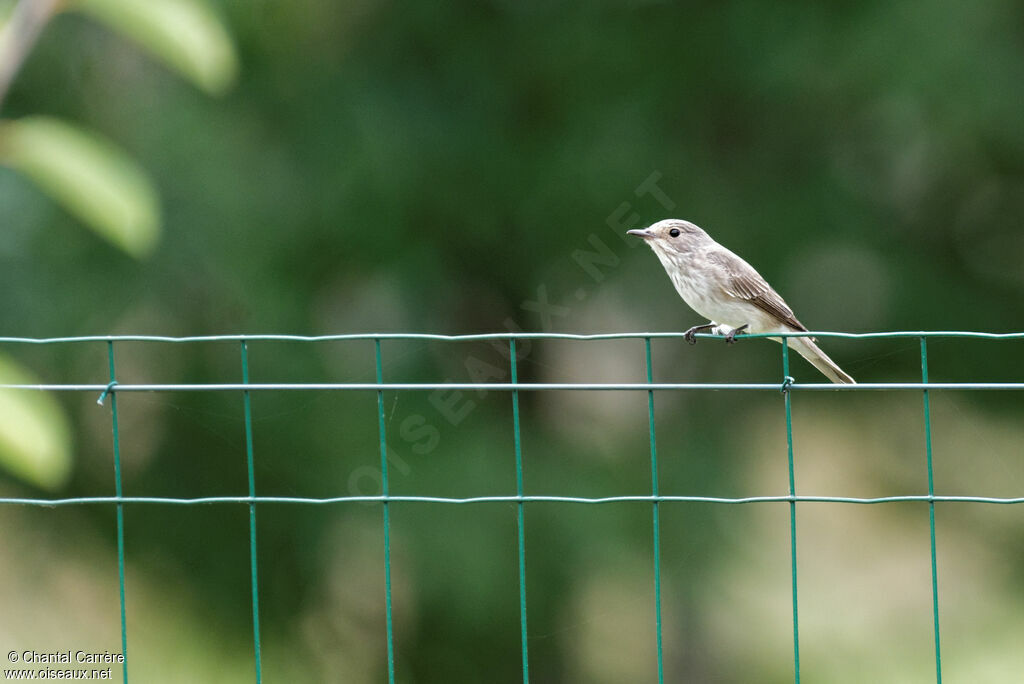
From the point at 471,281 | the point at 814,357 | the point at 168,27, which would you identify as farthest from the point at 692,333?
the point at 168,27

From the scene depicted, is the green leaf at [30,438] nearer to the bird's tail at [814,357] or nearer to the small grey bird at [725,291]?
the bird's tail at [814,357]

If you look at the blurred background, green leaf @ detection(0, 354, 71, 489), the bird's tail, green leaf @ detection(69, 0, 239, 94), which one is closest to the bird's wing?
the bird's tail

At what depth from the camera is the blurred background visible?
23.5 ft

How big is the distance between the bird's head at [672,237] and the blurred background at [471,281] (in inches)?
53.2

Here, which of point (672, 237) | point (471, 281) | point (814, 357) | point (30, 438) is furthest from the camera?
point (471, 281)

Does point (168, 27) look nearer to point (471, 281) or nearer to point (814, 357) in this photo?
point (814, 357)

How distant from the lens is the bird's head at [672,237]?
233 inches

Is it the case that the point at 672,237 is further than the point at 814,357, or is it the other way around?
the point at 672,237

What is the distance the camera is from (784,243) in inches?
295

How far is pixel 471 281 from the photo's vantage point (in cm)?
766

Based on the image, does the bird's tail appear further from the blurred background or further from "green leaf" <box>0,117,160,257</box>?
"green leaf" <box>0,117,160,257</box>

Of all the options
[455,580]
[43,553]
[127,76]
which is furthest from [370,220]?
[43,553]

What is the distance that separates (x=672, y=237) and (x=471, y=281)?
6.66ft

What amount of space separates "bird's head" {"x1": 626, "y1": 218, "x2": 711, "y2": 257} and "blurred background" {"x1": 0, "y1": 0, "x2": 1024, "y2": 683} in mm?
1351
